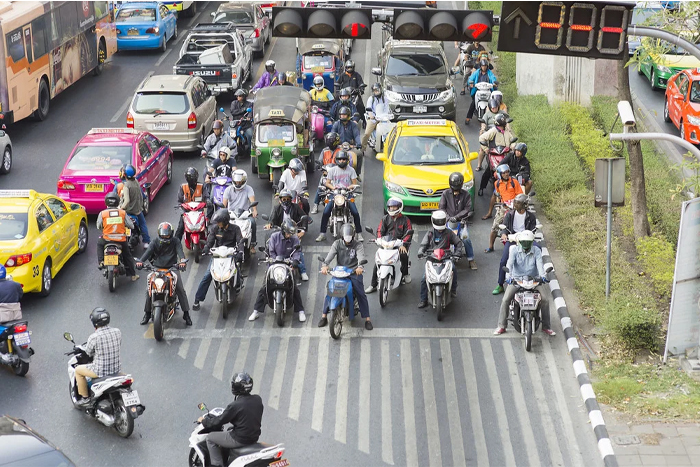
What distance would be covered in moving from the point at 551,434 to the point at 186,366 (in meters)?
5.26

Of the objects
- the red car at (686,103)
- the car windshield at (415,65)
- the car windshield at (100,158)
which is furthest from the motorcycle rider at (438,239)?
the car windshield at (415,65)

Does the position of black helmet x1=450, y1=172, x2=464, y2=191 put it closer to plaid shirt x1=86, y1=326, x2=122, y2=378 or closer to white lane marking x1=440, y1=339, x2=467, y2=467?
white lane marking x1=440, y1=339, x2=467, y2=467

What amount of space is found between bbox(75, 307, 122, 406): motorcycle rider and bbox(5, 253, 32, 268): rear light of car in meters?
3.94

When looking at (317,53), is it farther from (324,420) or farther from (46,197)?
(324,420)

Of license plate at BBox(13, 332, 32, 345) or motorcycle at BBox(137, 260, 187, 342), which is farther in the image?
motorcycle at BBox(137, 260, 187, 342)

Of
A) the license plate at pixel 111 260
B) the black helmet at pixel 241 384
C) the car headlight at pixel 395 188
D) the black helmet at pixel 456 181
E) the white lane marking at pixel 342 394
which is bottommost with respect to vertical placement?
the white lane marking at pixel 342 394

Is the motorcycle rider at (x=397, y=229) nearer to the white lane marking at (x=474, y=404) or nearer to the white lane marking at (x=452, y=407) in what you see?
the white lane marking at (x=452, y=407)

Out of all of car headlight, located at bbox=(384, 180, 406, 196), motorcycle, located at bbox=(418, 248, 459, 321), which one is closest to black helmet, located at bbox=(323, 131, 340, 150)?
car headlight, located at bbox=(384, 180, 406, 196)

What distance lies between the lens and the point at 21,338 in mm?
14023

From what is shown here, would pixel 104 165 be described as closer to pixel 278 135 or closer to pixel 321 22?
pixel 278 135

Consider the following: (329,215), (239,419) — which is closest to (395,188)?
(329,215)

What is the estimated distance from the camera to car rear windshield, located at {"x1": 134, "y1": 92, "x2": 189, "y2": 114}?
23719mm

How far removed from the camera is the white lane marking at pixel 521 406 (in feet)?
40.6

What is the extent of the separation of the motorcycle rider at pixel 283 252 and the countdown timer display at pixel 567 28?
4.99 meters
